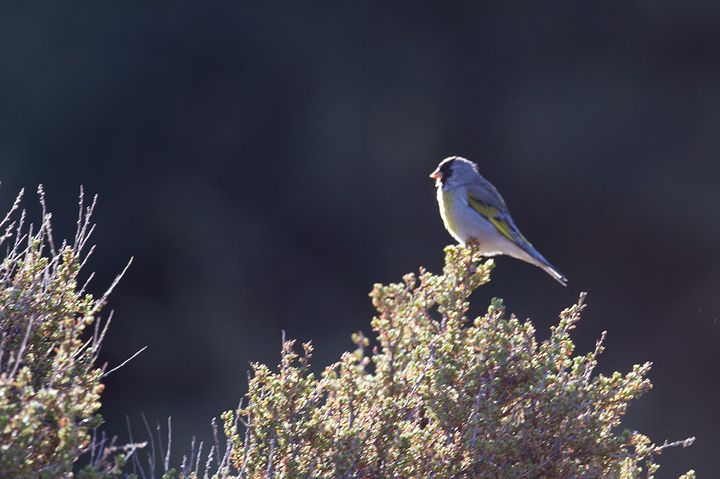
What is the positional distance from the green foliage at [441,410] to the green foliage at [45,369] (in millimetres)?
686

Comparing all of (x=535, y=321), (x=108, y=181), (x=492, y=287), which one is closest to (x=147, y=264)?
(x=108, y=181)

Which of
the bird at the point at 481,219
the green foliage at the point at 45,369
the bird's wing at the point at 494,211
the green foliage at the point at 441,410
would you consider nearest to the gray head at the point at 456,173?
the bird at the point at 481,219

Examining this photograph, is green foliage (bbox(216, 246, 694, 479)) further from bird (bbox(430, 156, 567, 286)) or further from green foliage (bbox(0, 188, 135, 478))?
→ bird (bbox(430, 156, 567, 286))

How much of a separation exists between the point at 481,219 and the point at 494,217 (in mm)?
197

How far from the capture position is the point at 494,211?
4.37 metres

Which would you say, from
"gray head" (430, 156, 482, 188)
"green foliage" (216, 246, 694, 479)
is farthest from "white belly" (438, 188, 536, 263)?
"green foliage" (216, 246, 694, 479)

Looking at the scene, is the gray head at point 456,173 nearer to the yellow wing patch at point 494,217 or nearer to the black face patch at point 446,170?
the black face patch at point 446,170

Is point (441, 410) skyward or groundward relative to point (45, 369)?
skyward

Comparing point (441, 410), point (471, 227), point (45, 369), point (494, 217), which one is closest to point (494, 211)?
point (494, 217)

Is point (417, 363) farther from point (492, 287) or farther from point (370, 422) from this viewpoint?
point (492, 287)

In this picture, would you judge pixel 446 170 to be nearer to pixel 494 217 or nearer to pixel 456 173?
pixel 456 173

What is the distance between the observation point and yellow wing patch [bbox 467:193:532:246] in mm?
4281

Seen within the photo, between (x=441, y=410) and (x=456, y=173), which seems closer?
(x=441, y=410)

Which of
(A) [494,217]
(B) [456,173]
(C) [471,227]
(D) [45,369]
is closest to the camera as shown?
(D) [45,369]
